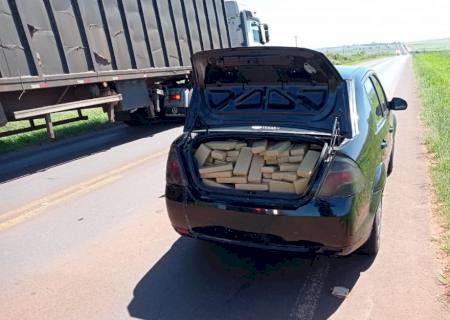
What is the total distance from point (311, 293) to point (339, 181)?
90cm

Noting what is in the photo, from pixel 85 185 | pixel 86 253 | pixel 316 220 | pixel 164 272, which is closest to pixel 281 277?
pixel 316 220

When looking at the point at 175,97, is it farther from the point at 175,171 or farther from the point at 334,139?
the point at 334,139

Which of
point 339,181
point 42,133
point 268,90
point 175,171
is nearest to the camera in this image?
point 339,181

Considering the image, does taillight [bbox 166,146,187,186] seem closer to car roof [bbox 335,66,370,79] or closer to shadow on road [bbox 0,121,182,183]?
car roof [bbox 335,66,370,79]

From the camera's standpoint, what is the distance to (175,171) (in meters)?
3.77

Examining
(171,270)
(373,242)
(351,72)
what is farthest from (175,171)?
(351,72)

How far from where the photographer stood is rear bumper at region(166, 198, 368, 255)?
10.6 feet

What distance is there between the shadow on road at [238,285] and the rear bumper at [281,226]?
0.55ft

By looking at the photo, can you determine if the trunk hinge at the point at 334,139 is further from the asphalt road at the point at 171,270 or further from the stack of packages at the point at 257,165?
the asphalt road at the point at 171,270

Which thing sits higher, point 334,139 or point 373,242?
point 334,139

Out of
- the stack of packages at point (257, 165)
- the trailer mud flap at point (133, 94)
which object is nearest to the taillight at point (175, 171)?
the stack of packages at point (257, 165)

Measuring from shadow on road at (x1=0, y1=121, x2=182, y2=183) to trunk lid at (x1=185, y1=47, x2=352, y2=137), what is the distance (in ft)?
15.4

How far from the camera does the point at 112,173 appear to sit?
7234 mm

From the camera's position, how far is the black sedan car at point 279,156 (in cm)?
328
